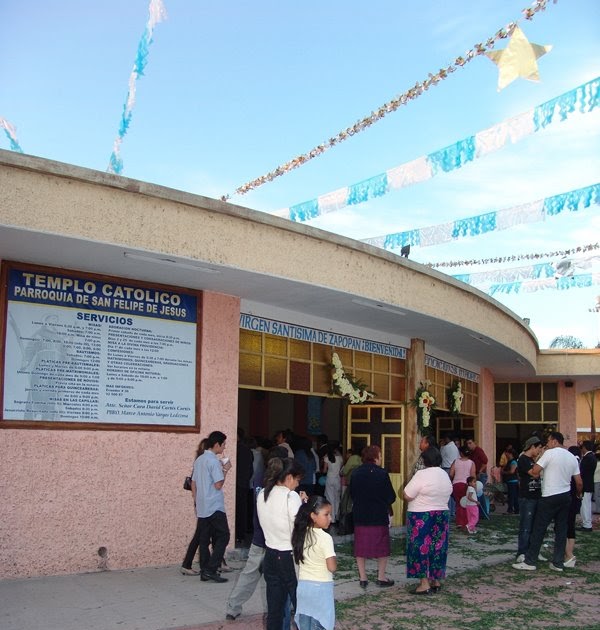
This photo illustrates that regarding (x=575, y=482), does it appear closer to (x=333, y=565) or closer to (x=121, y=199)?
(x=333, y=565)

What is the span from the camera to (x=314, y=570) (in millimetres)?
4988

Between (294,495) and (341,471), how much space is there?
7.10 meters

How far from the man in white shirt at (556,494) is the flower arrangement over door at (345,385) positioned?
10.8 ft

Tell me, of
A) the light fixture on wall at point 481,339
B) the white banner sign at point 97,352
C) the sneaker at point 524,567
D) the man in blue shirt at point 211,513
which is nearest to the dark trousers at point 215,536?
the man in blue shirt at point 211,513

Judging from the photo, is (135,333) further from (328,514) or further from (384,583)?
(328,514)

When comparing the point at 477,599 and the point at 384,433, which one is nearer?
the point at 477,599

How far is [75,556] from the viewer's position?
799 cm

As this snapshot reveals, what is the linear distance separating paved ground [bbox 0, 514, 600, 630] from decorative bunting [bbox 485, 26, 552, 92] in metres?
5.50

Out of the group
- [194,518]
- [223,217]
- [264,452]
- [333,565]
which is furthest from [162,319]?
[333,565]

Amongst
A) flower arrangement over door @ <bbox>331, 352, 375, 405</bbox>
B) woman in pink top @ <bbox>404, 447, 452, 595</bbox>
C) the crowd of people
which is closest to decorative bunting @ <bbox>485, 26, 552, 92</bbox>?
the crowd of people

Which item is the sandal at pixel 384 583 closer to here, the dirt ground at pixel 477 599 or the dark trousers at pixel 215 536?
the dirt ground at pixel 477 599

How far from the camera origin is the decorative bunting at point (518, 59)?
8.91 m

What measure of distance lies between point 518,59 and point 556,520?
209 inches

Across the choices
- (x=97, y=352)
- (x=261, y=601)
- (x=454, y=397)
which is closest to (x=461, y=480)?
(x=454, y=397)
